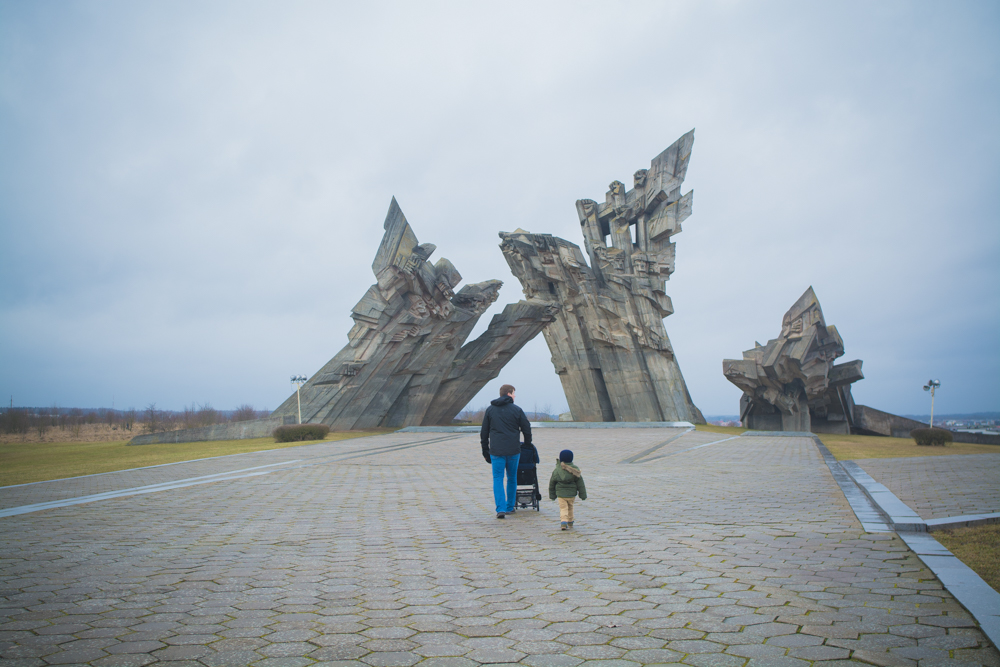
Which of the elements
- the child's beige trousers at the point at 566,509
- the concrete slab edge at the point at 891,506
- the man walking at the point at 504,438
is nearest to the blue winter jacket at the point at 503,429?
the man walking at the point at 504,438

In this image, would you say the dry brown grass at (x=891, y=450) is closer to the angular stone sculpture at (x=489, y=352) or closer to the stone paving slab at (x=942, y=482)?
the stone paving slab at (x=942, y=482)

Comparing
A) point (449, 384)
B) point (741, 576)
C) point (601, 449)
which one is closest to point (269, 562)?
point (741, 576)

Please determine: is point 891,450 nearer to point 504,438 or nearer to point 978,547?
point 978,547

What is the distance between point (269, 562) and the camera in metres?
4.35

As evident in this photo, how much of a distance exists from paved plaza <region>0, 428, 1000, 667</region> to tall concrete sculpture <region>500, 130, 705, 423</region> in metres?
19.1

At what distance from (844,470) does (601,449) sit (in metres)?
5.85

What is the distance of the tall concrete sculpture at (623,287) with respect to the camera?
26.7 metres

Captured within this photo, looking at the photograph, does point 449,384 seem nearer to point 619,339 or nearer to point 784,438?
point 619,339

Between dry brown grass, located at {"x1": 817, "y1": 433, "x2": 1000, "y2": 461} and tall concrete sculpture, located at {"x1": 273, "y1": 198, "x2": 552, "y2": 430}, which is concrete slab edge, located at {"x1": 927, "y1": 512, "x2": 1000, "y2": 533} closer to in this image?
dry brown grass, located at {"x1": 817, "y1": 433, "x2": 1000, "y2": 461}

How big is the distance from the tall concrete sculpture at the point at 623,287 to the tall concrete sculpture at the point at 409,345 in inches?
90.1

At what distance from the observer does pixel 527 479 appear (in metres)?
6.61

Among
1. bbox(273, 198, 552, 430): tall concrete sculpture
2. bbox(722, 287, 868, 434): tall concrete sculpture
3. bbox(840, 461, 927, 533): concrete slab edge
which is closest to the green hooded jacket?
bbox(840, 461, 927, 533): concrete slab edge

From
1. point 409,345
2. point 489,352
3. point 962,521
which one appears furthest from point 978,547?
point 489,352

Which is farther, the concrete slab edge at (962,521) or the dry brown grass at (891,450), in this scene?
the dry brown grass at (891,450)
